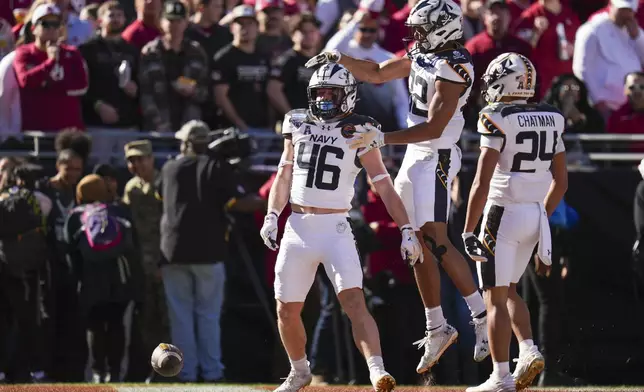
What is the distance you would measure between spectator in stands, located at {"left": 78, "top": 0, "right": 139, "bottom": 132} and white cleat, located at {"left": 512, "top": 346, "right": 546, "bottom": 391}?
523 cm

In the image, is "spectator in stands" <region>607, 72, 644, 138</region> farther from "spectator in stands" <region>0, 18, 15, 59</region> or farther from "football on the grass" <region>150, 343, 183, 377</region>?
"spectator in stands" <region>0, 18, 15, 59</region>

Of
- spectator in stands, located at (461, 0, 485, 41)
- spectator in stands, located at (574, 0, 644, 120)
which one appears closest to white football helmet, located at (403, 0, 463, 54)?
spectator in stands, located at (574, 0, 644, 120)

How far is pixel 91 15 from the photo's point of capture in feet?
48.4

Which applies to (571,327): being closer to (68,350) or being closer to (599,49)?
(599,49)

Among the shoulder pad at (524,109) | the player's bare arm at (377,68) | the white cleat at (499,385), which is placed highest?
the player's bare arm at (377,68)

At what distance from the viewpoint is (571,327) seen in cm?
1303

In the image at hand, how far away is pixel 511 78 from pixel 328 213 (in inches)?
61.2

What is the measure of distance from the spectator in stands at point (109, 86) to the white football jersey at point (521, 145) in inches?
188

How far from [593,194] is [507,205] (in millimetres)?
4015

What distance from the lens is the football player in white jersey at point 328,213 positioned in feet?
29.7

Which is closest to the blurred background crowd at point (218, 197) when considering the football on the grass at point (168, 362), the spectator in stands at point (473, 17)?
the spectator in stands at point (473, 17)

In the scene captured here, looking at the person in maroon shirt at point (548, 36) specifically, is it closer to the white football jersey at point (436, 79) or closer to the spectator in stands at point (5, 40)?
the white football jersey at point (436, 79)

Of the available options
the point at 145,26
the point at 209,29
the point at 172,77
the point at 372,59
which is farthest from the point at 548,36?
the point at 145,26

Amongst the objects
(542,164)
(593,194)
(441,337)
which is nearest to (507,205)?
(542,164)
